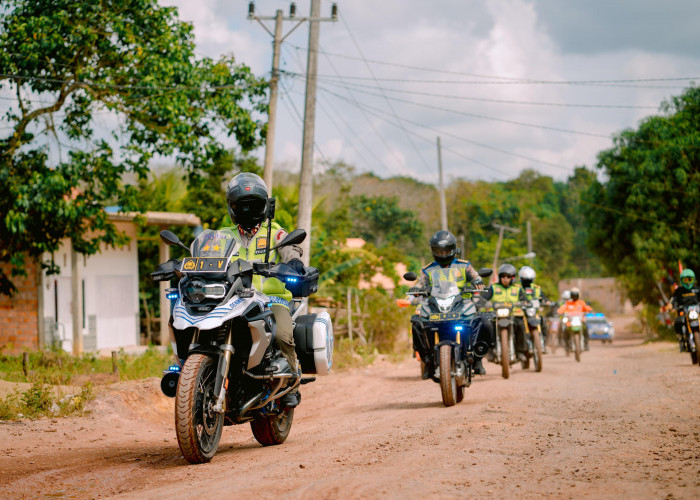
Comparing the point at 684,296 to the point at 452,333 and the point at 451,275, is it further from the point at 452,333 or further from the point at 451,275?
the point at 452,333

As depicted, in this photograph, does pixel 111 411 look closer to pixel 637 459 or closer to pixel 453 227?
pixel 637 459

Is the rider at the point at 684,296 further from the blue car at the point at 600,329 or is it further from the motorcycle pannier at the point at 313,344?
the blue car at the point at 600,329

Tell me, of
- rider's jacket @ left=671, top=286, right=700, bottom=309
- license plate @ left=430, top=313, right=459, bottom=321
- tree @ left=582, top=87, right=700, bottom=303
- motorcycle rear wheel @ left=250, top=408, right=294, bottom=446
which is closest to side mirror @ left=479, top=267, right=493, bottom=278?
license plate @ left=430, top=313, right=459, bottom=321

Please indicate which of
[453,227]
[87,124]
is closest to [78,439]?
[87,124]

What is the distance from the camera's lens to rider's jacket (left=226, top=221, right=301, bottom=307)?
7.12m

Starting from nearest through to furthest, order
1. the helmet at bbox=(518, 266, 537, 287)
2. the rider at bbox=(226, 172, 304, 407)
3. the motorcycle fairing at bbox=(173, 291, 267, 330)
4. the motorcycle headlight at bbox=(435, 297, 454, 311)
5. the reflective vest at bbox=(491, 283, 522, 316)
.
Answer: the motorcycle fairing at bbox=(173, 291, 267, 330) → the rider at bbox=(226, 172, 304, 407) → the motorcycle headlight at bbox=(435, 297, 454, 311) → the reflective vest at bbox=(491, 283, 522, 316) → the helmet at bbox=(518, 266, 537, 287)

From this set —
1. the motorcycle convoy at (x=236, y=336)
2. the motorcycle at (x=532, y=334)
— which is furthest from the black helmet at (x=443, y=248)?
the motorcycle at (x=532, y=334)

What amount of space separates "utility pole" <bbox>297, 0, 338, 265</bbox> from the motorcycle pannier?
393 inches

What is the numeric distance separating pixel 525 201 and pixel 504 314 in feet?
185

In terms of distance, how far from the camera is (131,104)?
1725 cm

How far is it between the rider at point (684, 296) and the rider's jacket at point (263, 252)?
1164cm

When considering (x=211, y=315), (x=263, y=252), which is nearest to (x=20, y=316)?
(x=263, y=252)

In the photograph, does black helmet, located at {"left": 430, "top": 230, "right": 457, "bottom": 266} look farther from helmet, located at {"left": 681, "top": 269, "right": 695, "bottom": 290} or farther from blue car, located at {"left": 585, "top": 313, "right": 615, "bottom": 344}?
blue car, located at {"left": 585, "top": 313, "right": 615, "bottom": 344}

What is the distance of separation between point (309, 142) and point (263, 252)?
11.5 m
